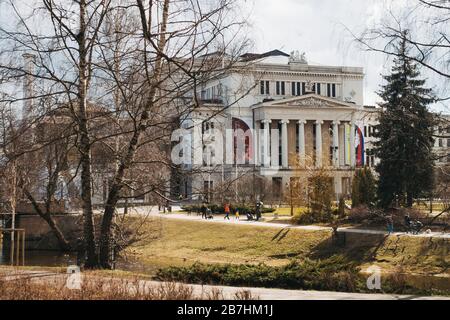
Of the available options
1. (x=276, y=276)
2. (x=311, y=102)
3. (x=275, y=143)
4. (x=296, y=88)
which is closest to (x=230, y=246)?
(x=276, y=276)

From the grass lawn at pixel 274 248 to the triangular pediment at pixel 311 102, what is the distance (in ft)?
146

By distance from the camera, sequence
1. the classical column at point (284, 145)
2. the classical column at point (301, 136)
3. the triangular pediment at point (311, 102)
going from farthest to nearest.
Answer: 1. the classical column at point (301, 136)
2. the classical column at point (284, 145)
3. the triangular pediment at point (311, 102)

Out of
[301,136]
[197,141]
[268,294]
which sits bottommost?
[268,294]

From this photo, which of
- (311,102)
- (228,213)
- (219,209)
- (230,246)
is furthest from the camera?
(311,102)

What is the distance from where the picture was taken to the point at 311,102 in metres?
85.1

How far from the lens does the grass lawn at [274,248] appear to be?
2809cm

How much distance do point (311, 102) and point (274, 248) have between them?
53608 mm

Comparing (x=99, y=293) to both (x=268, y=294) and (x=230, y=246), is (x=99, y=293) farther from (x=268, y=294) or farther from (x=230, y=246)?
(x=230, y=246)

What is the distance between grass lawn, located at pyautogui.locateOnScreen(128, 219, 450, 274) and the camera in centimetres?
2809

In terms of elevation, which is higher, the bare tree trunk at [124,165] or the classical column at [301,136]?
the classical column at [301,136]

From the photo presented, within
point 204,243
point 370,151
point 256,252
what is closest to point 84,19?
point 256,252

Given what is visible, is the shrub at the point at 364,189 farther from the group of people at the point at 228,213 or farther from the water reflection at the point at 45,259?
the water reflection at the point at 45,259

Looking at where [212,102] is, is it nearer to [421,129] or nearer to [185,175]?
[185,175]

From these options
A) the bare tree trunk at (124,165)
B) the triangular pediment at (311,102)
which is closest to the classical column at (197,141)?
the bare tree trunk at (124,165)
